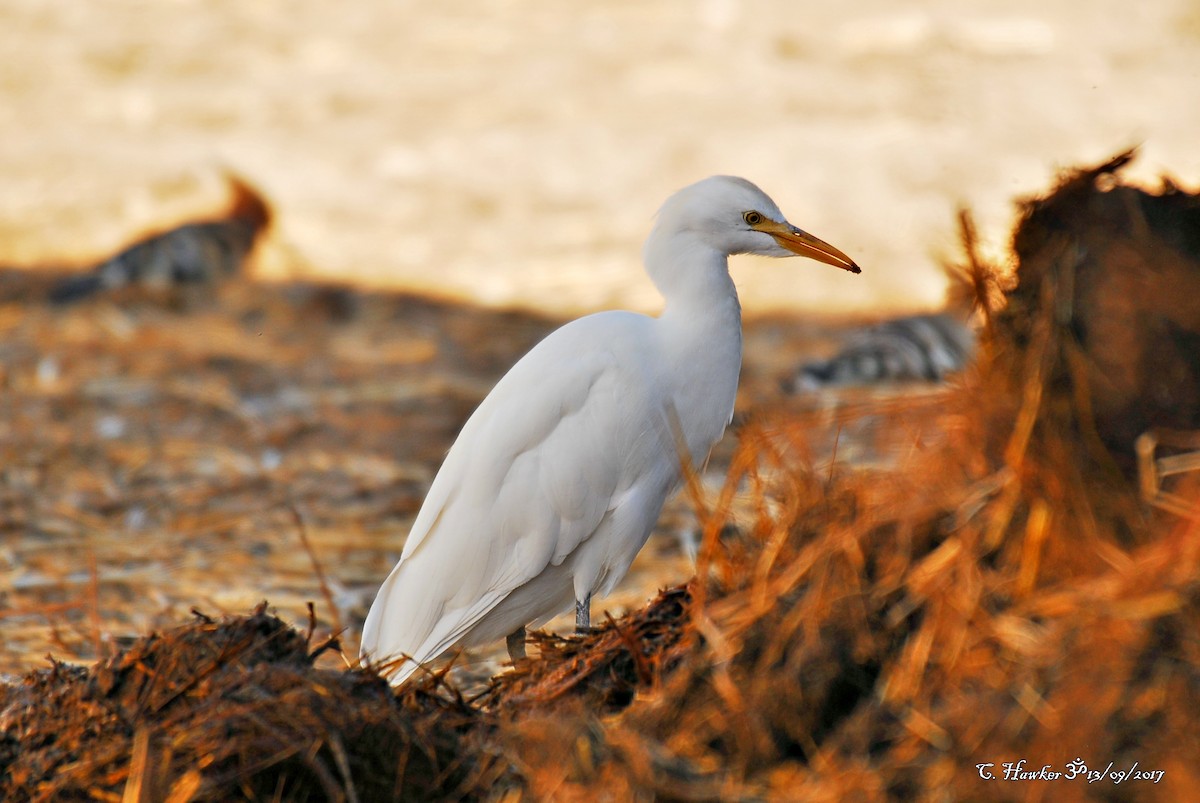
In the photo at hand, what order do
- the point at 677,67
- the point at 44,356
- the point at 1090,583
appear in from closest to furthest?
1. the point at 1090,583
2. the point at 44,356
3. the point at 677,67

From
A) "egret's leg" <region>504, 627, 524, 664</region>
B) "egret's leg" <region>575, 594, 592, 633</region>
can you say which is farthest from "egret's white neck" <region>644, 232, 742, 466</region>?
"egret's leg" <region>504, 627, 524, 664</region>

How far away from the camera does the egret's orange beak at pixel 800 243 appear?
375 cm

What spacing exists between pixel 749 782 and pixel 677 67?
9.75 meters

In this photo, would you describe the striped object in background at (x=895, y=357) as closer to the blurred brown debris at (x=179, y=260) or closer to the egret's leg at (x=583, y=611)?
the egret's leg at (x=583, y=611)

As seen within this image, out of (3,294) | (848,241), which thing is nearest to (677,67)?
(848,241)

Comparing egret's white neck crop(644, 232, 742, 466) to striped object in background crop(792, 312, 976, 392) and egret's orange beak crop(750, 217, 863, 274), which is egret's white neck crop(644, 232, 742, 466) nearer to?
egret's orange beak crop(750, 217, 863, 274)

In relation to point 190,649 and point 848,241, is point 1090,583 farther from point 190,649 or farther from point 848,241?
point 848,241

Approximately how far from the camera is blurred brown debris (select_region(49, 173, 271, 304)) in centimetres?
934

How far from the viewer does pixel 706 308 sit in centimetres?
378

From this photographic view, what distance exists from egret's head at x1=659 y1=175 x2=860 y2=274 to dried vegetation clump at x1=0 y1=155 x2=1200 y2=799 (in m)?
1.15

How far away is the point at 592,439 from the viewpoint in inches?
150

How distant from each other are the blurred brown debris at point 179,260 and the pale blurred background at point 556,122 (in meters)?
0.27

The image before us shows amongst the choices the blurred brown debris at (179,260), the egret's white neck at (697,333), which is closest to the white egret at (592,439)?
the egret's white neck at (697,333)

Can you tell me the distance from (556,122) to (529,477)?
7.62 metres
